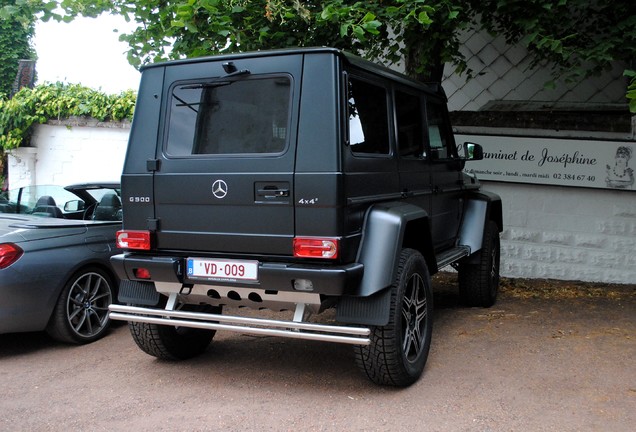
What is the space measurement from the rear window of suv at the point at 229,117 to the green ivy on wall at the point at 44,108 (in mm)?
6116

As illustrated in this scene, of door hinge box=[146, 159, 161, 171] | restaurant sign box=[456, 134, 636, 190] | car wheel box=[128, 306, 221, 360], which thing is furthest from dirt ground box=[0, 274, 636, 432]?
restaurant sign box=[456, 134, 636, 190]

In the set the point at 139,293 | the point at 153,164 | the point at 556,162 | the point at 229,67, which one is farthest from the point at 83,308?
the point at 556,162

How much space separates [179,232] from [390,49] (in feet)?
13.6

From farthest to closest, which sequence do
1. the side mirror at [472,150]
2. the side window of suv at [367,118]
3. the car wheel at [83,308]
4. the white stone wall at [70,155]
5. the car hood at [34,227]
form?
the white stone wall at [70,155]
the side mirror at [472,150]
the car wheel at [83,308]
the car hood at [34,227]
the side window of suv at [367,118]

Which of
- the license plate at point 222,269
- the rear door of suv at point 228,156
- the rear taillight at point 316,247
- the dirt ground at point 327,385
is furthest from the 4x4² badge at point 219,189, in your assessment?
the dirt ground at point 327,385

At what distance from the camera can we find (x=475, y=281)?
21.3 feet

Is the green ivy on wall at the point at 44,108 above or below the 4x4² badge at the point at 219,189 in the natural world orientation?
above

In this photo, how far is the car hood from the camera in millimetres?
5112

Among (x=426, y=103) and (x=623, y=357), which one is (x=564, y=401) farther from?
(x=426, y=103)

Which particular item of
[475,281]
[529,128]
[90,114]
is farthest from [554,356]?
[90,114]

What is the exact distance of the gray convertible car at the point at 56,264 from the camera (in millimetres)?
4984

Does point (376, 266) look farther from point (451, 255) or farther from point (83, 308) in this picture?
point (83, 308)

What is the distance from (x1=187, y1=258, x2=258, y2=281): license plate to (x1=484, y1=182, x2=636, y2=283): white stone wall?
5.19 meters

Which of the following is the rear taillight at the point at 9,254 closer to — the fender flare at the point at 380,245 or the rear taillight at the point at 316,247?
the rear taillight at the point at 316,247
